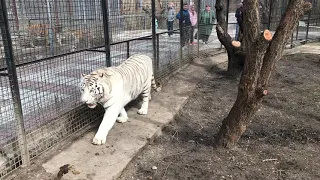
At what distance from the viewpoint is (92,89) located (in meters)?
3.60

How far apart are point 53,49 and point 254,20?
2.33 m

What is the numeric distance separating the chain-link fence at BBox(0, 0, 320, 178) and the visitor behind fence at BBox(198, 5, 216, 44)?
366 cm

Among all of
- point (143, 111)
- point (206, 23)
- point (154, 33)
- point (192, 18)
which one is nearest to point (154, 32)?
point (154, 33)

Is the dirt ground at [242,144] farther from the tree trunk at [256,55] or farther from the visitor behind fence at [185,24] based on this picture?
the visitor behind fence at [185,24]

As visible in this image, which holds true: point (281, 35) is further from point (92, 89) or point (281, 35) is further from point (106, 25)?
point (106, 25)

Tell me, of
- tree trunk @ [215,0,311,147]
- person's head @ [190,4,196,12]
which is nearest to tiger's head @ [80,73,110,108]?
tree trunk @ [215,0,311,147]

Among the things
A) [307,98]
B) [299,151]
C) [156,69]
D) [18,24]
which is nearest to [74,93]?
[18,24]

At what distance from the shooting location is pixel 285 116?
4.89m

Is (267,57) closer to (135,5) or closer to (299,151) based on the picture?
(299,151)

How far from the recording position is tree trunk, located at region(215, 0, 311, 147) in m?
3.16

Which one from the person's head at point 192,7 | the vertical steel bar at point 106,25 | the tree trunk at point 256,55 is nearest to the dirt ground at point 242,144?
the tree trunk at point 256,55

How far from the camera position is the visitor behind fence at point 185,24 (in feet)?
24.4

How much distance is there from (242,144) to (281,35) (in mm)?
1441

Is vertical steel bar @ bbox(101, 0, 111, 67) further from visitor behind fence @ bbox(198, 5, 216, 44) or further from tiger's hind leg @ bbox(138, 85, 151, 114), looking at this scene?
visitor behind fence @ bbox(198, 5, 216, 44)
